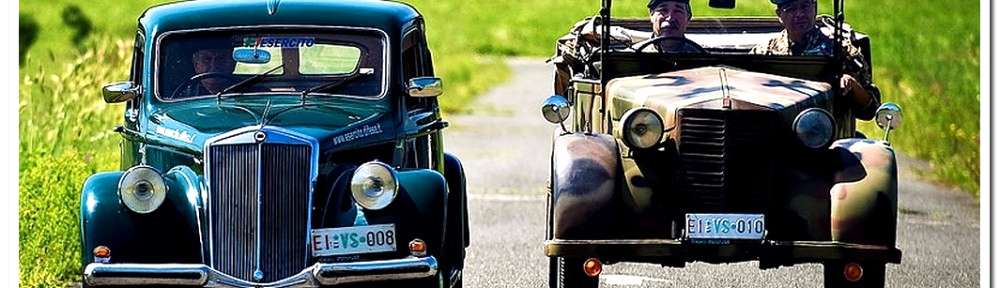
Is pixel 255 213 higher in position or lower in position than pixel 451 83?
lower

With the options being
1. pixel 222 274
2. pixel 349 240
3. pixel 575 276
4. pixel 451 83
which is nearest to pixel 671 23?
pixel 575 276

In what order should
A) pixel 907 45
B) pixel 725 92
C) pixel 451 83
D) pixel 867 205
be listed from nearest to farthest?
pixel 867 205 < pixel 725 92 < pixel 451 83 < pixel 907 45

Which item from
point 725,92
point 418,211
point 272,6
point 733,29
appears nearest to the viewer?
point 418,211

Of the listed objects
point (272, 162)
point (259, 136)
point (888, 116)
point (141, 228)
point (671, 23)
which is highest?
point (671, 23)

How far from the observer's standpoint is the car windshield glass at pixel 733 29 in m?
10.5

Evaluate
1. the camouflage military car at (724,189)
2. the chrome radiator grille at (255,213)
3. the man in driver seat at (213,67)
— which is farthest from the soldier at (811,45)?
the chrome radiator grille at (255,213)

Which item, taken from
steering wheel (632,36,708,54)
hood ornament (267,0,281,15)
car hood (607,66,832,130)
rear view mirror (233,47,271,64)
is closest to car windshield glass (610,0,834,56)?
steering wheel (632,36,708,54)

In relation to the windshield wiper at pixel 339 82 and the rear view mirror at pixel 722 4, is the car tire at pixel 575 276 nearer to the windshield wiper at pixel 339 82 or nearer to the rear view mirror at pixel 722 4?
the windshield wiper at pixel 339 82

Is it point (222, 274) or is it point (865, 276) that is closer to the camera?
point (222, 274)

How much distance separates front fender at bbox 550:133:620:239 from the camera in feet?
29.6

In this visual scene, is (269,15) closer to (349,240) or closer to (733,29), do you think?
(349,240)

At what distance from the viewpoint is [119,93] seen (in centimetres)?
970

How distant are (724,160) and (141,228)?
261cm
